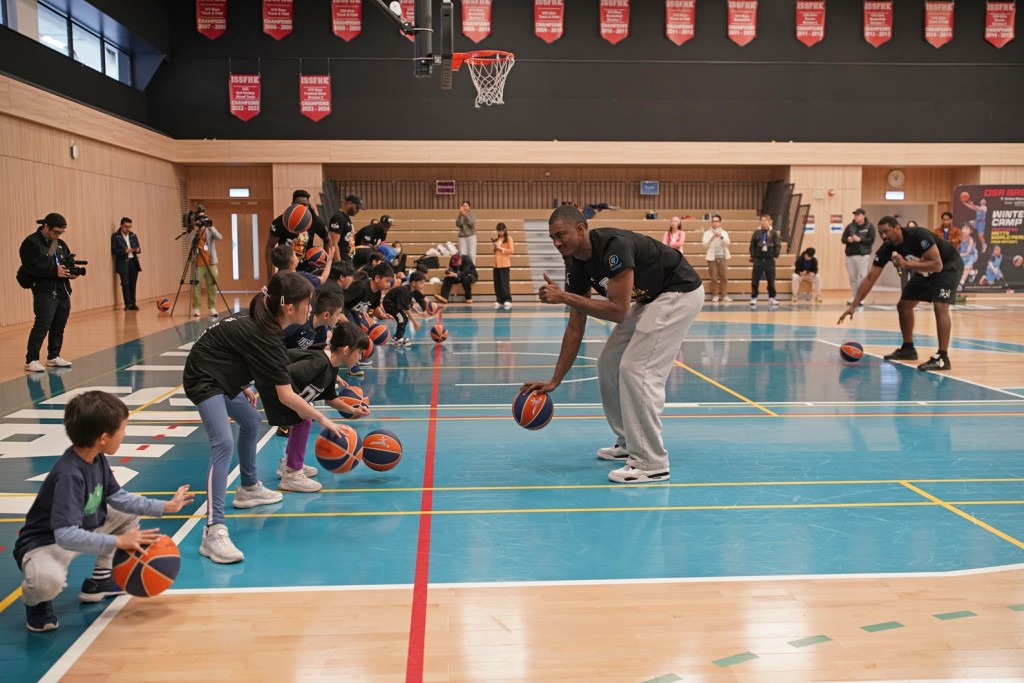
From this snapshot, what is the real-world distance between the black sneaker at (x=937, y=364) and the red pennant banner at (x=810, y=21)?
18082mm

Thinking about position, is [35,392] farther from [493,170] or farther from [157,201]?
[493,170]

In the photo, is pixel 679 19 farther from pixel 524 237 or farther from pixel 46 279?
pixel 46 279

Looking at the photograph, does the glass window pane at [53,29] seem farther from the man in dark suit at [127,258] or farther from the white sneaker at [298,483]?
the white sneaker at [298,483]

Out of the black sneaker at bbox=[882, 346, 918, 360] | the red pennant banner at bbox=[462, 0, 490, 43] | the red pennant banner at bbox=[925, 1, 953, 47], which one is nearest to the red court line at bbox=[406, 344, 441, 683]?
the black sneaker at bbox=[882, 346, 918, 360]

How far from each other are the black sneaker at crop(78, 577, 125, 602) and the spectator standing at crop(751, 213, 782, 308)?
19.5m

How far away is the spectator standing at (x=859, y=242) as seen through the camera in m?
20.6

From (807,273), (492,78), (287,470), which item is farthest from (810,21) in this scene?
(287,470)

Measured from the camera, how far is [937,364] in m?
12.0

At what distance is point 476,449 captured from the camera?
7840mm

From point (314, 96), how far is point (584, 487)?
72.7ft

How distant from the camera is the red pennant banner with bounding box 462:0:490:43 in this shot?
26.5 meters

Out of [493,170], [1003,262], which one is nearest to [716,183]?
[493,170]

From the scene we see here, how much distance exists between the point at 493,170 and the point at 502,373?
1736cm

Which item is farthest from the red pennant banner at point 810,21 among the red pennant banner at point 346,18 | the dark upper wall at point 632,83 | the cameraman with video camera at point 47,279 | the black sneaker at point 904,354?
the cameraman with video camera at point 47,279
